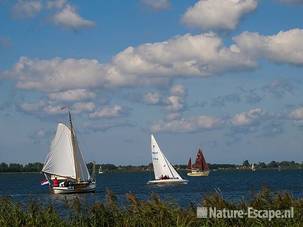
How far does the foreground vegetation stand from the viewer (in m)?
19.2

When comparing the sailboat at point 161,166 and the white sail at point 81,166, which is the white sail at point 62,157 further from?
the sailboat at point 161,166

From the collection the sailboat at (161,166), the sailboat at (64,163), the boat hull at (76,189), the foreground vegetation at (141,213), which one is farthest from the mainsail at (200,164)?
the foreground vegetation at (141,213)

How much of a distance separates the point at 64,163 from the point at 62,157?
0.86 m

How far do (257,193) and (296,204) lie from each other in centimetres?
127

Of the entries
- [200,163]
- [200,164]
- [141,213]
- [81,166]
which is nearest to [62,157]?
[81,166]

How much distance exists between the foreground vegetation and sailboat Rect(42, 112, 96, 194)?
221 feet

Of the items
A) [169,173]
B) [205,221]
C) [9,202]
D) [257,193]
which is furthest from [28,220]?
[169,173]

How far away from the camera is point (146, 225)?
64.6 ft

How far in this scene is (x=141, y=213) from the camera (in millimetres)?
19938

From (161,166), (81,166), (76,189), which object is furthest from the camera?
(161,166)

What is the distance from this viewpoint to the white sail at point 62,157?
88.8 m

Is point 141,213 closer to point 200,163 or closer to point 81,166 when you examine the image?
point 81,166

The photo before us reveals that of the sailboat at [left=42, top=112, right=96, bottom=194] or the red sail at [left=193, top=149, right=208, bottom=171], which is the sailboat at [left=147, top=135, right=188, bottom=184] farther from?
the red sail at [left=193, top=149, right=208, bottom=171]


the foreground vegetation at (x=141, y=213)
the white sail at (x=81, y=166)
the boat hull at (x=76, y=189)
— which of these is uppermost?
the white sail at (x=81, y=166)
